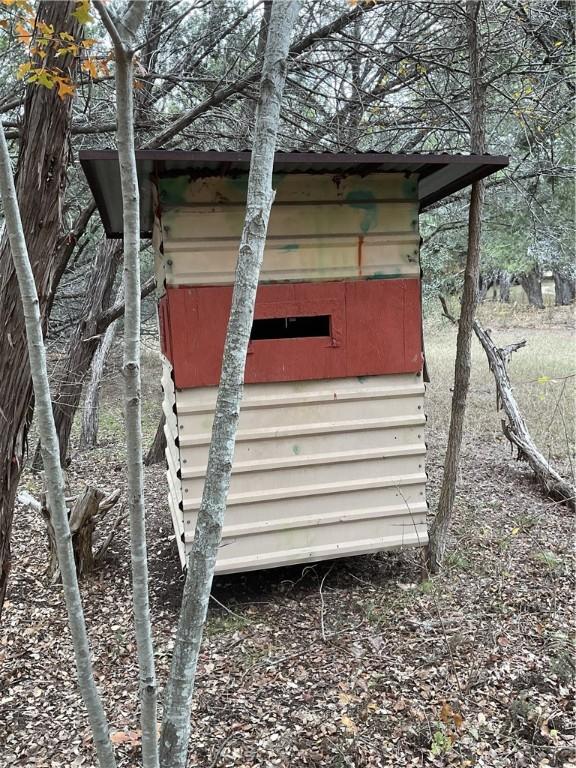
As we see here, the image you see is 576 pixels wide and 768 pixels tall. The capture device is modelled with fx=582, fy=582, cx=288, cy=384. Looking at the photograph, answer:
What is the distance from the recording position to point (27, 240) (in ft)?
10.4

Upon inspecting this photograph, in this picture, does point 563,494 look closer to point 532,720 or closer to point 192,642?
point 532,720

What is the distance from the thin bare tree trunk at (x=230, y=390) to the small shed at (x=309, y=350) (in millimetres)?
1554

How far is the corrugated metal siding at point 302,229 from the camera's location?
3727mm

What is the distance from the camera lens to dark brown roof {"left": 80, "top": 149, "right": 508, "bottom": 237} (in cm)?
334

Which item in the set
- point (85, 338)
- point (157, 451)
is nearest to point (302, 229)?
point (85, 338)

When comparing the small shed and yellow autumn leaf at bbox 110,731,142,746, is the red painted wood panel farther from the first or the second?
Answer: yellow autumn leaf at bbox 110,731,142,746

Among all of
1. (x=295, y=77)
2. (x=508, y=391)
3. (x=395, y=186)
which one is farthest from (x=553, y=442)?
(x=295, y=77)

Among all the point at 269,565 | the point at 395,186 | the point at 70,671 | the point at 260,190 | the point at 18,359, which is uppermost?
the point at 395,186

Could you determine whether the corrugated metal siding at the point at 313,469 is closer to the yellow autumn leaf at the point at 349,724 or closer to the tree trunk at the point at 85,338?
the yellow autumn leaf at the point at 349,724

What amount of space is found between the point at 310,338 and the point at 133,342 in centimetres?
226

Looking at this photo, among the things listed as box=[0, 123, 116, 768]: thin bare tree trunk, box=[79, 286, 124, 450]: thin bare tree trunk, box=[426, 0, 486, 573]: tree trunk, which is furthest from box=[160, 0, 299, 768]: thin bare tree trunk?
box=[79, 286, 124, 450]: thin bare tree trunk

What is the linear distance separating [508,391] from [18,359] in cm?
542

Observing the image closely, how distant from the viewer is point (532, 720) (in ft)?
9.58

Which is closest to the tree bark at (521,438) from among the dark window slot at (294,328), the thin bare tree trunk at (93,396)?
the dark window slot at (294,328)
